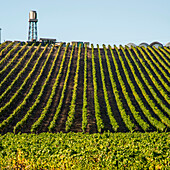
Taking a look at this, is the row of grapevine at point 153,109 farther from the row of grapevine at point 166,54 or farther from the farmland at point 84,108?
the row of grapevine at point 166,54

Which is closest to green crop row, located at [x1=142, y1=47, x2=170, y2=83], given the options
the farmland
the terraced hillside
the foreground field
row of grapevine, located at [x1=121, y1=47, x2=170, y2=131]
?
the terraced hillside

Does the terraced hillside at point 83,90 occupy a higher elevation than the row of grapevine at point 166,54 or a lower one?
lower

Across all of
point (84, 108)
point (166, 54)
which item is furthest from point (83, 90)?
point (166, 54)

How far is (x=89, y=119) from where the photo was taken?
97.8 ft

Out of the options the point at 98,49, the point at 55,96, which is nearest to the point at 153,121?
A: the point at 55,96

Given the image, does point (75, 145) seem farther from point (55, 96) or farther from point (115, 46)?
point (115, 46)

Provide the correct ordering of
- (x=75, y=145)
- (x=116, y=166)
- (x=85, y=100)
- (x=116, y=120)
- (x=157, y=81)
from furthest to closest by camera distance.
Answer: (x=157, y=81), (x=85, y=100), (x=116, y=120), (x=75, y=145), (x=116, y=166)

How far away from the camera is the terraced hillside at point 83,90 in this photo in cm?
2841

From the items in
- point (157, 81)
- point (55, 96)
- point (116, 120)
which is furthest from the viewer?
point (157, 81)

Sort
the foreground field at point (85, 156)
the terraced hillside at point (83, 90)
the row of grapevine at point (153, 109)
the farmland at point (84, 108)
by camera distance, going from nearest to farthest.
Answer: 1. the foreground field at point (85, 156)
2. the farmland at point (84, 108)
3. the row of grapevine at point (153, 109)
4. the terraced hillside at point (83, 90)

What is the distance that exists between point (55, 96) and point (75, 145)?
23919 mm

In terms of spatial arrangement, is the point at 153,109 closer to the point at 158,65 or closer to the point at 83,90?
the point at 83,90

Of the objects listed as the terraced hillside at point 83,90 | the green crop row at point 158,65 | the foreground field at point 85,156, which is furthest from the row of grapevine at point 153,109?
the foreground field at point 85,156

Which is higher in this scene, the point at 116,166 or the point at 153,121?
the point at 116,166
